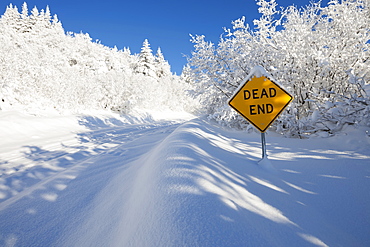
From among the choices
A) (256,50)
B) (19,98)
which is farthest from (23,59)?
(256,50)

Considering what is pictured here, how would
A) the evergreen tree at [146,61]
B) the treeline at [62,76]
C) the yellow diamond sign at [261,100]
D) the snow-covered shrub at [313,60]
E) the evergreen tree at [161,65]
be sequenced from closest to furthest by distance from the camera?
1. the yellow diamond sign at [261,100]
2. the snow-covered shrub at [313,60]
3. the treeline at [62,76]
4. the evergreen tree at [146,61]
5. the evergreen tree at [161,65]

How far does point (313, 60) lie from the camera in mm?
5457

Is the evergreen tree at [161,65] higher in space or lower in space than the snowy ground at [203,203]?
higher

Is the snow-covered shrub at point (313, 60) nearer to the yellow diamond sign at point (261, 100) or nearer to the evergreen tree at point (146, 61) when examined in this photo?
the yellow diamond sign at point (261, 100)

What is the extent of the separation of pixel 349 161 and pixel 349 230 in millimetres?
1964

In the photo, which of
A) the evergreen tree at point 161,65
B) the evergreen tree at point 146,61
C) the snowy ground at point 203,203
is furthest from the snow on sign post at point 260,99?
the evergreen tree at point 161,65

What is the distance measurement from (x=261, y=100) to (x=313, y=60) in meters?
4.24

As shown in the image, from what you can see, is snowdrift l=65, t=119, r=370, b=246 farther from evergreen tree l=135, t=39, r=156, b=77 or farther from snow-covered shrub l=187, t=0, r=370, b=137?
evergreen tree l=135, t=39, r=156, b=77

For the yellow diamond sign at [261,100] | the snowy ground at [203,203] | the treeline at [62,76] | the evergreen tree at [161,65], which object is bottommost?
the snowy ground at [203,203]

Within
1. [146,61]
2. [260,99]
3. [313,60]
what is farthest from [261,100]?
[146,61]

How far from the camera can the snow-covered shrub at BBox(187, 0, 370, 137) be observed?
15.1 ft

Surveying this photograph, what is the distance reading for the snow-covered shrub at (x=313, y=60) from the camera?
4602 mm

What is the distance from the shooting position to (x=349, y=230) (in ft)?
4.96

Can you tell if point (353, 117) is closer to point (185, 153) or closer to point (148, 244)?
point (185, 153)
